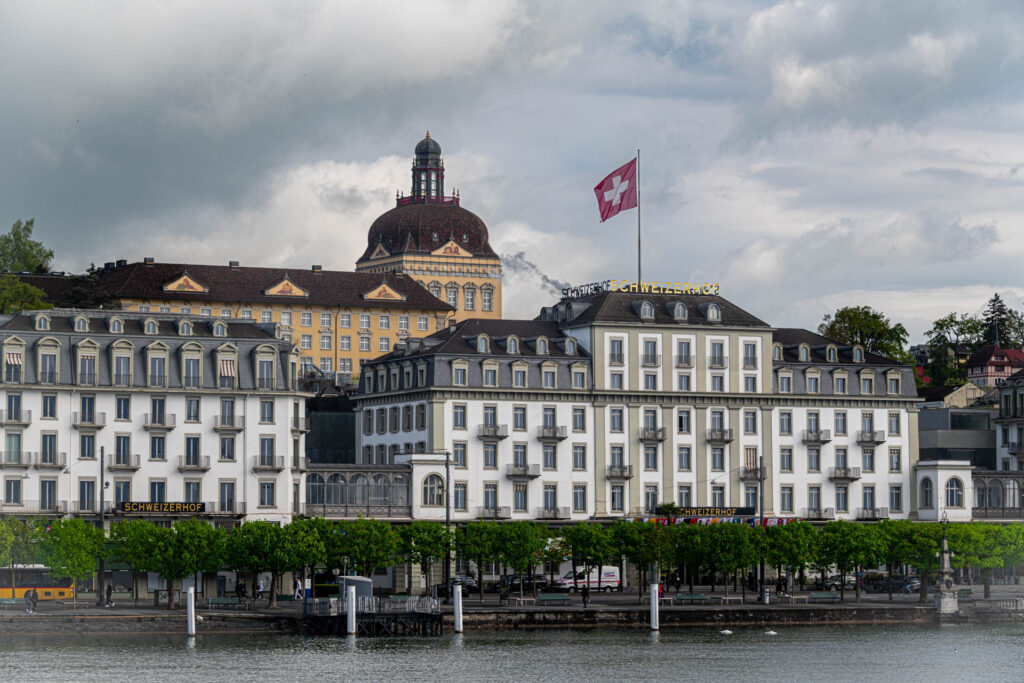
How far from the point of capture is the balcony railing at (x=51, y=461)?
125438 mm

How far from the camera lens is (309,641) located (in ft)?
351

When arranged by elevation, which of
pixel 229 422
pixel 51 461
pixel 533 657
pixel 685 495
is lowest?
pixel 533 657

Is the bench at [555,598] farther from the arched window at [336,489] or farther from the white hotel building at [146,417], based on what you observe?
the white hotel building at [146,417]

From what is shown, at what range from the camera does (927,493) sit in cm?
15262

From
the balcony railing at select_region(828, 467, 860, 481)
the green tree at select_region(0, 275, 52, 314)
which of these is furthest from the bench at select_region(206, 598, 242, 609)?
the green tree at select_region(0, 275, 52, 314)

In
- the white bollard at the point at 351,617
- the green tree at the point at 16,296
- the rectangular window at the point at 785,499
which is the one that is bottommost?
the white bollard at the point at 351,617

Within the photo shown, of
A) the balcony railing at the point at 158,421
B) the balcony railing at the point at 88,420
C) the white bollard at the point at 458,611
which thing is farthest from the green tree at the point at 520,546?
the balcony railing at the point at 88,420

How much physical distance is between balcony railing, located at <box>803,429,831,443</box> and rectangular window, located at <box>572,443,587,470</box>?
18441 mm

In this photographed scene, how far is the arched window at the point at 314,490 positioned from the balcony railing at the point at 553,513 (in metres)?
16.5

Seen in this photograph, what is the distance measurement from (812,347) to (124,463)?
56.8 meters

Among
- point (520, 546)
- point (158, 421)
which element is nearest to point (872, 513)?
point (520, 546)

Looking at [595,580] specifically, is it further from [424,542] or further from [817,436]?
[817,436]

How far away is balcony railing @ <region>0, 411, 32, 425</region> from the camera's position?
411 ft

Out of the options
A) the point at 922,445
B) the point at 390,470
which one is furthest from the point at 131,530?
the point at 922,445
